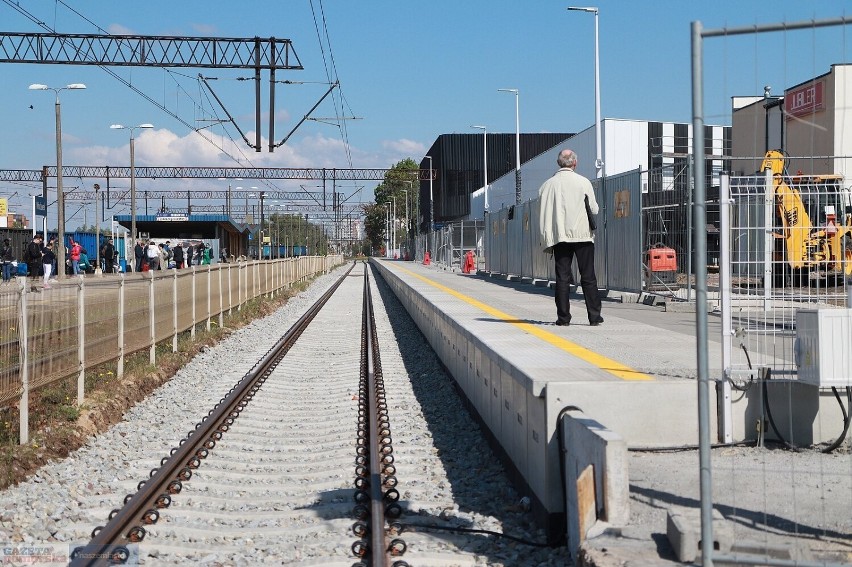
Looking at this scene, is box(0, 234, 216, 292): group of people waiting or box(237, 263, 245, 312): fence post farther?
box(0, 234, 216, 292): group of people waiting

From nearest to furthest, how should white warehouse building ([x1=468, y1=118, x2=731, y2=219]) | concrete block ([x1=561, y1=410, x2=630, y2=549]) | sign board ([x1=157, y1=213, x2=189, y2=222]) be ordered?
Result: concrete block ([x1=561, y1=410, x2=630, y2=549]) < white warehouse building ([x1=468, y1=118, x2=731, y2=219]) < sign board ([x1=157, y1=213, x2=189, y2=222])

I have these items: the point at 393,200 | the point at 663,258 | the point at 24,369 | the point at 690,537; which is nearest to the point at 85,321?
the point at 24,369

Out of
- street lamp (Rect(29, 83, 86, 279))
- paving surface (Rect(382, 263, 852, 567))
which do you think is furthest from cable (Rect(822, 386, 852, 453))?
street lamp (Rect(29, 83, 86, 279))

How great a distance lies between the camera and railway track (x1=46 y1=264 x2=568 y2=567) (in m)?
5.51

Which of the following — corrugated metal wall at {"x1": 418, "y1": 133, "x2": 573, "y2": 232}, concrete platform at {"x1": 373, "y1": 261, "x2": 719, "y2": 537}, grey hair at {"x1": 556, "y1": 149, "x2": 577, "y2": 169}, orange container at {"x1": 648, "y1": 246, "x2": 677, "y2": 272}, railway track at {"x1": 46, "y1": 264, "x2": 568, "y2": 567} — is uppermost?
corrugated metal wall at {"x1": 418, "y1": 133, "x2": 573, "y2": 232}

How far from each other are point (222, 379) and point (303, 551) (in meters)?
8.37

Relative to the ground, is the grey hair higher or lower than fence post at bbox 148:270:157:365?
higher

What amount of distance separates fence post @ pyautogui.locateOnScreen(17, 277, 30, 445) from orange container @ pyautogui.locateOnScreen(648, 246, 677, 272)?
10.6m

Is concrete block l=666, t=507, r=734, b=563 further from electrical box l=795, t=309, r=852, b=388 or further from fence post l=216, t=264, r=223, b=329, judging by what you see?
fence post l=216, t=264, r=223, b=329

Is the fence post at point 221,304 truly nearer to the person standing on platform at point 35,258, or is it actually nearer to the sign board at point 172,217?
the person standing on platform at point 35,258

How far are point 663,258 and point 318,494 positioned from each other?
1092 cm

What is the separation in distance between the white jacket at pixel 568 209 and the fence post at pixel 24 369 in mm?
5000

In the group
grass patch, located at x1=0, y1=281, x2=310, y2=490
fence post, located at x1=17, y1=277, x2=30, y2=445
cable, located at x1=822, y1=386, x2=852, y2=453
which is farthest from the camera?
fence post, located at x1=17, y1=277, x2=30, y2=445

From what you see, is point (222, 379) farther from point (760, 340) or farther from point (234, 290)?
point (234, 290)
